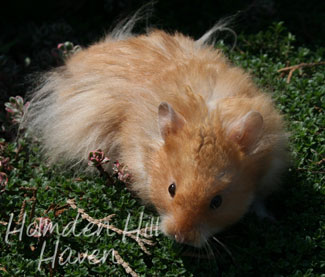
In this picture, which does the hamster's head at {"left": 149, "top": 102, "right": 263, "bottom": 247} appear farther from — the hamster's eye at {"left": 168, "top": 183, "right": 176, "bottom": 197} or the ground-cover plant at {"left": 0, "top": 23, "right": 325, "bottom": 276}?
the ground-cover plant at {"left": 0, "top": 23, "right": 325, "bottom": 276}

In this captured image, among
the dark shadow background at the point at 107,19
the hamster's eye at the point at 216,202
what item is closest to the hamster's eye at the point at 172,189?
the hamster's eye at the point at 216,202

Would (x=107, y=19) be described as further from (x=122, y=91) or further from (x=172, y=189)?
(x=172, y=189)

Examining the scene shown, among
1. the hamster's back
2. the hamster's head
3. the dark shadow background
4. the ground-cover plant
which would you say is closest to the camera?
the hamster's head

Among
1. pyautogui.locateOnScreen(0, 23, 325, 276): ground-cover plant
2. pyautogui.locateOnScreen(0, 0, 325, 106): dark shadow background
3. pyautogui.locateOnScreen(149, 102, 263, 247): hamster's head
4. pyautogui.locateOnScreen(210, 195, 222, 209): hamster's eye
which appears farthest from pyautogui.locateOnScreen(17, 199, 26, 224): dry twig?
pyautogui.locateOnScreen(0, 0, 325, 106): dark shadow background

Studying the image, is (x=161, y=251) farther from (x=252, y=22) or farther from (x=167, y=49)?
(x=252, y=22)

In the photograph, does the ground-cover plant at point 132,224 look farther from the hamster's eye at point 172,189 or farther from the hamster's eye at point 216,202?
the hamster's eye at point 172,189

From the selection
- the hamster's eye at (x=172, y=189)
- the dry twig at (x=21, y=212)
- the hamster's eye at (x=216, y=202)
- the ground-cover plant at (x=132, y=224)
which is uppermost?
the hamster's eye at (x=216, y=202)
